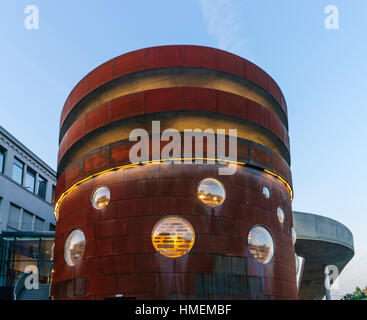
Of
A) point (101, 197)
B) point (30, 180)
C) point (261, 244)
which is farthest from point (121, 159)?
point (30, 180)

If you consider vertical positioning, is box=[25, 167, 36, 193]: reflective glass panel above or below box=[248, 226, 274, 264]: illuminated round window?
above

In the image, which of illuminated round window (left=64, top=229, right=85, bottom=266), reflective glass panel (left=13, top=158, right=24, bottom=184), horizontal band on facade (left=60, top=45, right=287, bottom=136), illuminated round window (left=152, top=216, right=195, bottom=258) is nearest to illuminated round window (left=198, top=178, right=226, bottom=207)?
illuminated round window (left=152, top=216, right=195, bottom=258)

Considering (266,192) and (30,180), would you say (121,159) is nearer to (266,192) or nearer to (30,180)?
(266,192)

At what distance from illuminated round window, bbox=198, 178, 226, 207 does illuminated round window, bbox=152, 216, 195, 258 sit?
4.02 feet

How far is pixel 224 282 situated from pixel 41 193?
34.7 m

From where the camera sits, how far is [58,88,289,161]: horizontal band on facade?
1741 centimetres

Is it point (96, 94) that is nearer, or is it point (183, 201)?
point (183, 201)

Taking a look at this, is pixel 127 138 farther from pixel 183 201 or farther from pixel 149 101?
pixel 183 201

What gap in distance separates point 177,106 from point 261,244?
6.65 metres

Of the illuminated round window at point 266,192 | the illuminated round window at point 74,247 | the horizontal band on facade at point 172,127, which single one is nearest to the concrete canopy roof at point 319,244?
the horizontal band on facade at point 172,127

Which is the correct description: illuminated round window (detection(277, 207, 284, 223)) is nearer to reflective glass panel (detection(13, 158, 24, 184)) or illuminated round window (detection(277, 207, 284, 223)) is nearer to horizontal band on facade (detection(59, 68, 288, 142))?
horizontal band on facade (detection(59, 68, 288, 142))
